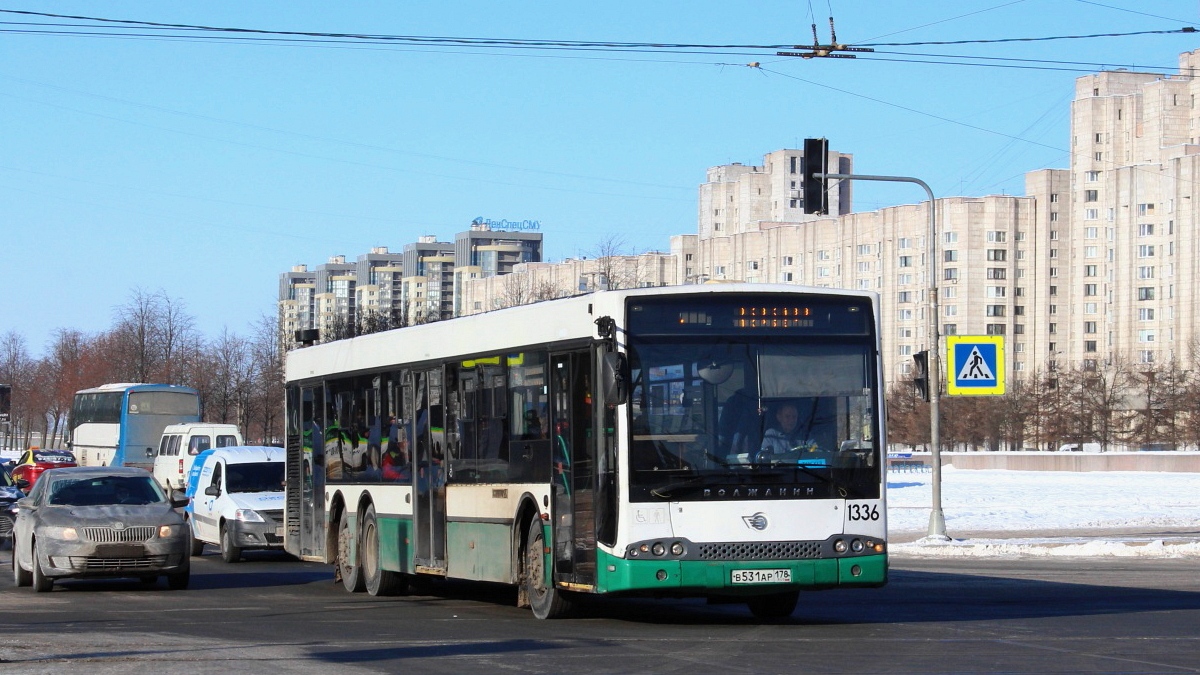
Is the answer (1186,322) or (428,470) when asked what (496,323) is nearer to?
(428,470)

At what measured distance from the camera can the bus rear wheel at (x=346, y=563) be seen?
19188 millimetres

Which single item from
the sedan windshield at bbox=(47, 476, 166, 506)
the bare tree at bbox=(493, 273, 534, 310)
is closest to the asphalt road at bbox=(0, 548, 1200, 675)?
the sedan windshield at bbox=(47, 476, 166, 506)

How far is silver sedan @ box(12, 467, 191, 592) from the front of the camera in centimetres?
1909

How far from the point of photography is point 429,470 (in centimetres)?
1688

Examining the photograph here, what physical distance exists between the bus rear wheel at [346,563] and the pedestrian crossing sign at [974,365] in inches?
449

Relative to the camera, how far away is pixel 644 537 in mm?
12938

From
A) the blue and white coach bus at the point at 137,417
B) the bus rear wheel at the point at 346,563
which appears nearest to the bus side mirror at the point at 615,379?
the bus rear wheel at the point at 346,563

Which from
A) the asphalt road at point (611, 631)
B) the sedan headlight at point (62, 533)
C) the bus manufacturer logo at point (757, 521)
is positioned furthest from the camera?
the sedan headlight at point (62, 533)

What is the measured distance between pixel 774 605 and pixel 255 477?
12987 mm

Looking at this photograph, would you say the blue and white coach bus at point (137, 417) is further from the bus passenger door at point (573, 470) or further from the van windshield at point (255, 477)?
the bus passenger door at point (573, 470)

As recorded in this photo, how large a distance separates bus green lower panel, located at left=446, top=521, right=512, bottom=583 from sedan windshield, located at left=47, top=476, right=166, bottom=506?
5840 mm

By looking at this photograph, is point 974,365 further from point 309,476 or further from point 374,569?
point 374,569

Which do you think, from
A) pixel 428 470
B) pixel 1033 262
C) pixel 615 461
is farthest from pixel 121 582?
pixel 1033 262

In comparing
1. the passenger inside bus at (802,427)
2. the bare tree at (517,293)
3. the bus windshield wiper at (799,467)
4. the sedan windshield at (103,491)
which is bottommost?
the sedan windshield at (103,491)
